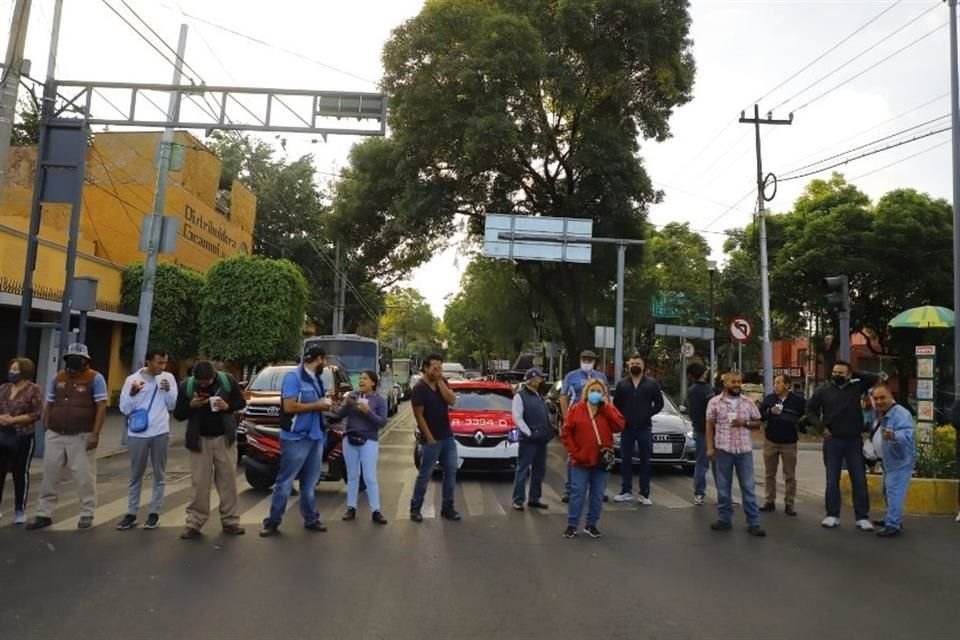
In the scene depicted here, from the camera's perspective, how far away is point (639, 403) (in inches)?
395

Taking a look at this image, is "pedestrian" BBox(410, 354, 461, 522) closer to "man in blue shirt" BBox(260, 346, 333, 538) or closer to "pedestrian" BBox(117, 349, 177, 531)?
"man in blue shirt" BBox(260, 346, 333, 538)

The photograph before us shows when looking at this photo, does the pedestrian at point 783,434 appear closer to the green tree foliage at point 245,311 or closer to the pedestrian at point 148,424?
the pedestrian at point 148,424

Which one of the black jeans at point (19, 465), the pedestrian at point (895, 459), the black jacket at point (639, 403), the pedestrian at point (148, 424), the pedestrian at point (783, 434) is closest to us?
the black jeans at point (19, 465)

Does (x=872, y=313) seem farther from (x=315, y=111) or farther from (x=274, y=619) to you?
(x=274, y=619)

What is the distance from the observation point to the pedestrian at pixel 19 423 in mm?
7636

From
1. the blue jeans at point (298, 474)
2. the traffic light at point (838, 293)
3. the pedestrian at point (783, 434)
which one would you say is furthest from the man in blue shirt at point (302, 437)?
the traffic light at point (838, 293)

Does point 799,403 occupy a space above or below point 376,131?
below

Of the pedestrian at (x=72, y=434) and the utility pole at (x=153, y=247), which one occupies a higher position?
the utility pole at (x=153, y=247)

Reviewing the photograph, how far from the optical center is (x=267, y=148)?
43406 millimetres

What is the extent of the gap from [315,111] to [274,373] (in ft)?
16.4

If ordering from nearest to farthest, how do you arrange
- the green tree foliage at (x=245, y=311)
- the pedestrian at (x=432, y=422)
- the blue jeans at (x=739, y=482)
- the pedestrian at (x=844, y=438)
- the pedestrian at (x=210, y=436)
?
1. the pedestrian at (x=210, y=436)
2. the blue jeans at (x=739, y=482)
3. the pedestrian at (x=432, y=422)
4. the pedestrian at (x=844, y=438)
5. the green tree foliage at (x=245, y=311)

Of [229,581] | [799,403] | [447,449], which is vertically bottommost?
[229,581]

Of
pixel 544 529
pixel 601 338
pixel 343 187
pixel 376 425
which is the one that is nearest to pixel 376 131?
pixel 376 425

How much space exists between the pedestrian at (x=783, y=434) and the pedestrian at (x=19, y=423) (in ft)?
27.1
